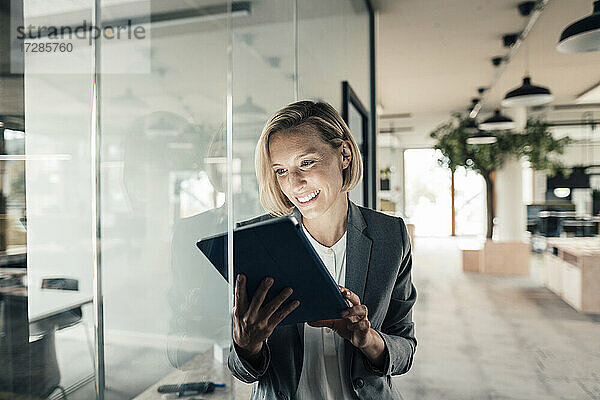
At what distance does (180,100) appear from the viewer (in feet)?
3.56

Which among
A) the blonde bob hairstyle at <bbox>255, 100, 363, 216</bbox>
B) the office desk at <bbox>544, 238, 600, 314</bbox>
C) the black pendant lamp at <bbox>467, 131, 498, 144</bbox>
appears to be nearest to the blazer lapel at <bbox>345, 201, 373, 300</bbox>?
the blonde bob hairstyle at <bbox>255, 100, 363, 216</bbox>

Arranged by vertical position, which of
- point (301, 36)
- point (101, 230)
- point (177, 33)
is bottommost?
point (101, 230)

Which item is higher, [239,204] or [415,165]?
[415,165]

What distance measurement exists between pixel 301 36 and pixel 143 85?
1.51 m

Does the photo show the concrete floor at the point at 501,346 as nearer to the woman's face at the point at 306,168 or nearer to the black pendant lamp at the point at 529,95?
the black pendant lamp at the point at 529,95

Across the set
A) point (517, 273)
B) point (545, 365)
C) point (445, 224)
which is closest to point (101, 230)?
point (545, 365)

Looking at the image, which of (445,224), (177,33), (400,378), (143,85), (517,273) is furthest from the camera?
(445,224)

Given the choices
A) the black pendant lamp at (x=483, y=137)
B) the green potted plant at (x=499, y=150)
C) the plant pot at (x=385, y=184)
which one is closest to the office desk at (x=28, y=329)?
the black pendant lamp at (x=483, y=137)

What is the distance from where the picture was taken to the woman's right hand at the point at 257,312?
0.97 m

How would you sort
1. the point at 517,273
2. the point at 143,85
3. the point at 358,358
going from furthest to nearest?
1. the point at 517,273
2. the point at 358,358
3. the point at 143,85

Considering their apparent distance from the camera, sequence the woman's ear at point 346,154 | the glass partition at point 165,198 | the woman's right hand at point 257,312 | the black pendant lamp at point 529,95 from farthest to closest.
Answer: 1. the black pendant lamp at point 529,95
2. the woman's ear at point 346,154
3. the woman's right hand at point 257,312
4. the glass partition at point 165,198

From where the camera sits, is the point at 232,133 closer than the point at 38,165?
No

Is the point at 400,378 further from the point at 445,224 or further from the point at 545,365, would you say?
the point at 445,224

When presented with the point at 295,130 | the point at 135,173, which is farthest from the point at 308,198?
the point at 135,173
